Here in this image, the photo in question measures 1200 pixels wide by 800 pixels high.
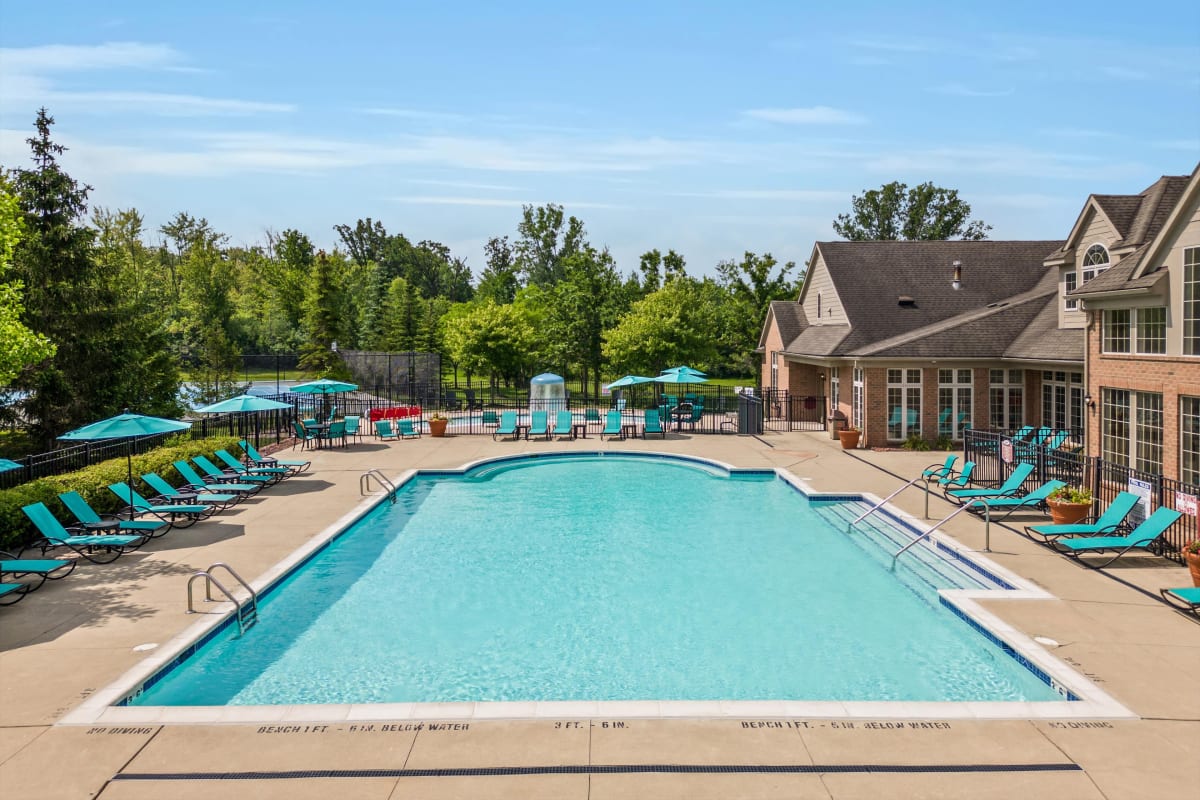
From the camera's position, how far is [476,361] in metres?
43.7

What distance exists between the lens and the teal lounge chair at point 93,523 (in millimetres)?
13664

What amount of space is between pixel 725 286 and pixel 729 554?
248 ft

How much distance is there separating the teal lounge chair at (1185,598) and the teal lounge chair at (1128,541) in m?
1.64

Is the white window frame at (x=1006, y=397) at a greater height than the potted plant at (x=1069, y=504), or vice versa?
the white window frame at (x=1006, y=397)

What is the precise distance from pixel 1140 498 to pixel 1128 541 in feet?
2.98

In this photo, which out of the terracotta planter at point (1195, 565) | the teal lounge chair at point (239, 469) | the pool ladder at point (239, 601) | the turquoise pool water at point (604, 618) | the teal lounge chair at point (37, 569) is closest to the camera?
the turquoise pool water at point (604, 618)

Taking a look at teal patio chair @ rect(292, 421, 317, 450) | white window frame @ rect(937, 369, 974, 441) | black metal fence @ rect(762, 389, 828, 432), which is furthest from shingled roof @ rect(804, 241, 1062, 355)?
teal patio chair @ rect(292, 421, 317, 450)

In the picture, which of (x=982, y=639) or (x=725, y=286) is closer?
(x=982, y=639)

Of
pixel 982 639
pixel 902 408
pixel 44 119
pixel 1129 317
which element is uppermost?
pixel 44 119

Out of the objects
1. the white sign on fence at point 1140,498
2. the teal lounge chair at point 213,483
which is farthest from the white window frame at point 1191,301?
the teal lounge chair at point 213,483

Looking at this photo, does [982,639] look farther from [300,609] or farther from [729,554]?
[300,609]

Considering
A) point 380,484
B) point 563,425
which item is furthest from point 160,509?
point 563,425

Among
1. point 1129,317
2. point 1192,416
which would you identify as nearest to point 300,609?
point 1192,416

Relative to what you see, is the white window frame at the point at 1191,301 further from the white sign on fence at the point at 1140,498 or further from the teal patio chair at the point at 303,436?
the teal patio chair at the point at 303,436
